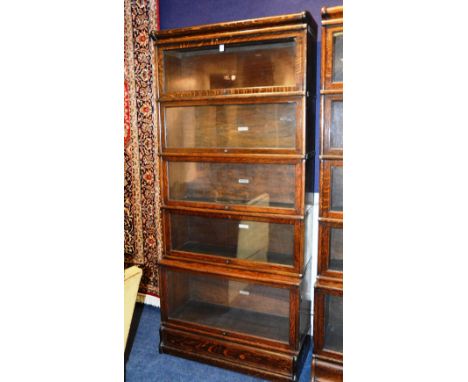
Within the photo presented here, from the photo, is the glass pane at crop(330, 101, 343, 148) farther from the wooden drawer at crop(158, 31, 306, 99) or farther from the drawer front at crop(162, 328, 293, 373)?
the drawer front at crop(162, 328, 293, 373)

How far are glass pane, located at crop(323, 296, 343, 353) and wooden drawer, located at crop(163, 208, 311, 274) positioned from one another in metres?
0.22

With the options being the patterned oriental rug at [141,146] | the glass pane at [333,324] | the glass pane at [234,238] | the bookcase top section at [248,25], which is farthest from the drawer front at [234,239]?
the bookcase top section at [248,25]

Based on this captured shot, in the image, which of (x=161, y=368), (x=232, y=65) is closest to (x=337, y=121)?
(x=232, y=65)

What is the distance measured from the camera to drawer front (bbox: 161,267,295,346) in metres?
2.01

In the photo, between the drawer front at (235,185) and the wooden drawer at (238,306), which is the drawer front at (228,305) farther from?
the drawer front at (235,185)

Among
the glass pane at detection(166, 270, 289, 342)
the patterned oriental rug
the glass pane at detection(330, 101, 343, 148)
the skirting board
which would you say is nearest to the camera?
the glass pane at detection(330, 101, 343, 148)

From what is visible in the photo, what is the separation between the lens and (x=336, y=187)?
5.76 feet

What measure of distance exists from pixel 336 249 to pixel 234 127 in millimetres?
782

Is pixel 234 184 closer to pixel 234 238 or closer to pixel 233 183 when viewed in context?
pixel 233 183

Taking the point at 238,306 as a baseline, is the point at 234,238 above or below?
above

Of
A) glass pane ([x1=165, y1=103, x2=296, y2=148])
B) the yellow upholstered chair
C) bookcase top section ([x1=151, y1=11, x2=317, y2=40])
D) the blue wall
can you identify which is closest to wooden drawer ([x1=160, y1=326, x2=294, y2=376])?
the yellow upholstered chair

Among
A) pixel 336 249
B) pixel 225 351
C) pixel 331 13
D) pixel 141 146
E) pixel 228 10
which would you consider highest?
pixel 228 10
